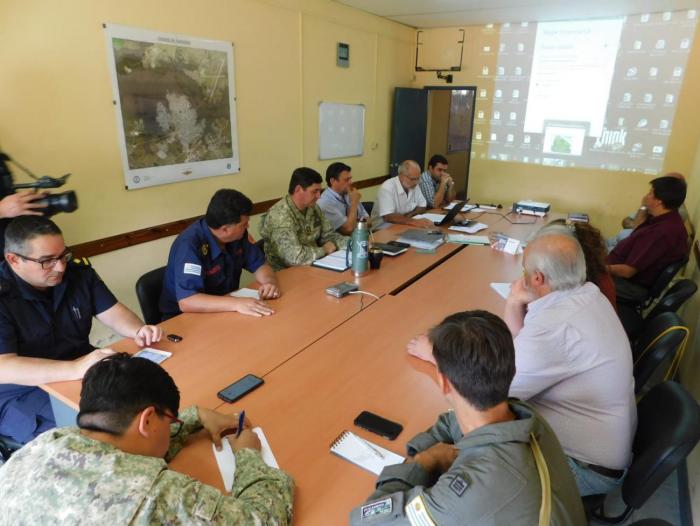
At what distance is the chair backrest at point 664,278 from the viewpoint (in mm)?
2906

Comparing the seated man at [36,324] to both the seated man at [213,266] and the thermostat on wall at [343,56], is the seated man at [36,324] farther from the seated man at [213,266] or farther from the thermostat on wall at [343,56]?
the thermostat on wall at [343,56]

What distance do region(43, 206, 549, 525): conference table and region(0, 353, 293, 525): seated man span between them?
5.2 inches

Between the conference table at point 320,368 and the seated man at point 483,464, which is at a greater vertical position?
the seated man at point 483,464

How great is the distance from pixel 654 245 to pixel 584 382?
84.2 inches

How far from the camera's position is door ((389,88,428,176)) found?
5.77 m

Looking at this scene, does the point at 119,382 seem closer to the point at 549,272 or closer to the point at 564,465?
the point at 564,465

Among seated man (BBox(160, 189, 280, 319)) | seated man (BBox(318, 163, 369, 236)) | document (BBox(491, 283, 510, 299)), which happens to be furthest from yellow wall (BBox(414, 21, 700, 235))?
seated man (BBox(160, 189, 280, 319))

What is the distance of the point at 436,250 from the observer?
3121 mm

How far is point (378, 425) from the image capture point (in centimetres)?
130

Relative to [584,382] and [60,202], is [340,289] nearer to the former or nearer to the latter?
[584,382]

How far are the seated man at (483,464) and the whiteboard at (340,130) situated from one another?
13.4ft

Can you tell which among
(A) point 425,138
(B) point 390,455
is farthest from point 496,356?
(A) point 425,138

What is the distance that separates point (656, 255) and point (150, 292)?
312 cm

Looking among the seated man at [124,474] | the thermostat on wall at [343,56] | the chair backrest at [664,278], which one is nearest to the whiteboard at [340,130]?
the thermostat on wall at [343,56]
